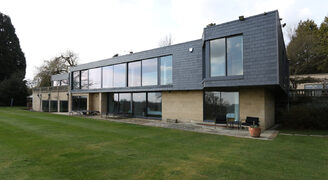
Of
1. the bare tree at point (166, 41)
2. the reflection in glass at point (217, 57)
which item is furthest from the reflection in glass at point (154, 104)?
the bare tree at point (166, 41)

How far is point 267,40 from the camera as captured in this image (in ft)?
32.0

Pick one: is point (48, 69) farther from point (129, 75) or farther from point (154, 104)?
point (154, 104)

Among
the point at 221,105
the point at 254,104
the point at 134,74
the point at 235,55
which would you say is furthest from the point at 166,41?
the point at 254,104

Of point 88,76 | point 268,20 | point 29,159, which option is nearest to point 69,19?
point 88,76

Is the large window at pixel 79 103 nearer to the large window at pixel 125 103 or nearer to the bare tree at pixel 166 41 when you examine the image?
the large window at pixel 125 103

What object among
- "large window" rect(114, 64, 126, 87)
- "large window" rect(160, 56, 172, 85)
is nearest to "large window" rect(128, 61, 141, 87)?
"large window" rect(114, 64, 126, 87)

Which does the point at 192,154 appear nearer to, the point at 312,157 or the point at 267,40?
the point at 312,157

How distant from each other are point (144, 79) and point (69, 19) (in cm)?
917

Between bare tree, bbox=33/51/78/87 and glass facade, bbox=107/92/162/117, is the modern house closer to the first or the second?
glass facade, bbox=107/92/162/117

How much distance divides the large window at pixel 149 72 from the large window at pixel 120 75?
2789mm

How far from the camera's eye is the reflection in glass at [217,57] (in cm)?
1104

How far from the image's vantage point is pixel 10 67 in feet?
160

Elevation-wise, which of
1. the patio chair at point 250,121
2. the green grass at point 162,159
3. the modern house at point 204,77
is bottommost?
the green grass at point 162,159

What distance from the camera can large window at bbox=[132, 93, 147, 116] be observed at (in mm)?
17828
